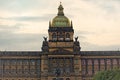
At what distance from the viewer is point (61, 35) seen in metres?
147

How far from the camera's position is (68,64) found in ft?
474

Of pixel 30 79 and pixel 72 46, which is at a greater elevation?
pixel 72 46

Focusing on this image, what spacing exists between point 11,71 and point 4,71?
2.05m

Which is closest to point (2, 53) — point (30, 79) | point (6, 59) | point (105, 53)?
point (6, 59)

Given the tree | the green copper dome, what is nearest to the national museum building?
the green copper dome

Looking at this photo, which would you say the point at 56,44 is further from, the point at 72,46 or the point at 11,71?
the point at 11,71

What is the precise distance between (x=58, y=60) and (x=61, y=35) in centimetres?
797

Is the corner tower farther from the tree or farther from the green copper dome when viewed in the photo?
the tree

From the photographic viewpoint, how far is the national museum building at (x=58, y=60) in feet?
471

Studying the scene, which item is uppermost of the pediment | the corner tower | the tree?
the corner tower

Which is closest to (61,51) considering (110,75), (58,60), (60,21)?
(58,60)

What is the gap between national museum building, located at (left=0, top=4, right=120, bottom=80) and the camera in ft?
471

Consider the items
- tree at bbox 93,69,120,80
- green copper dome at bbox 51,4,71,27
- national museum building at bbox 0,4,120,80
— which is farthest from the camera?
green copper dome at bbox 51,4,71,27

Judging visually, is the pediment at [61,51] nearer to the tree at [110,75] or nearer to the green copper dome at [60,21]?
the green copper dome at [60,21]
